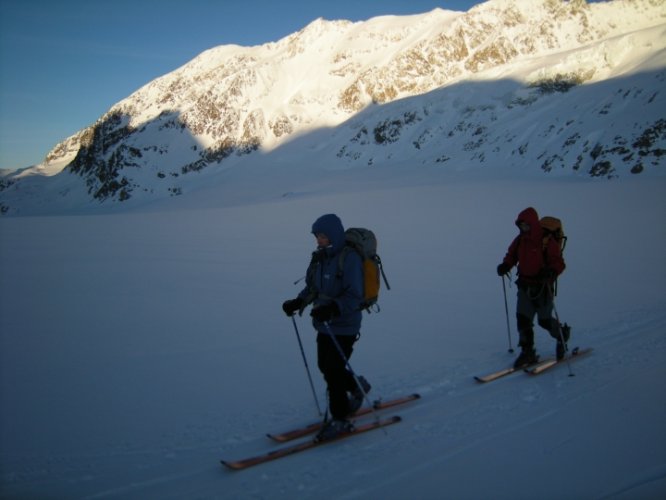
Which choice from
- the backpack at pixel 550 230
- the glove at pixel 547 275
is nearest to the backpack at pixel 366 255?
the glove at pixel 547 275

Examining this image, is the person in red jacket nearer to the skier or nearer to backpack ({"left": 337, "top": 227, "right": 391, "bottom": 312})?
backpack ({"left": 337, "top": 227, "right": 391, "bottom": 312})

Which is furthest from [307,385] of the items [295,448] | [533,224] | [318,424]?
Result: [533,224]

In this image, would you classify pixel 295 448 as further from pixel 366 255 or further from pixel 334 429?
pixel 366 255

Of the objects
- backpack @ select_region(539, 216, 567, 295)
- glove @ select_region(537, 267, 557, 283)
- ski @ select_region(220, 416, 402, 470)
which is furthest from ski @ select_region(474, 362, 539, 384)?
backpack @ select_region(539, 216, 567, 295)

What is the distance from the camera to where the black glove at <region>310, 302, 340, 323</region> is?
3.64 m

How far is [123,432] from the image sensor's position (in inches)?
165

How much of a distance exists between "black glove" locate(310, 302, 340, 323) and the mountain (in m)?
30.6

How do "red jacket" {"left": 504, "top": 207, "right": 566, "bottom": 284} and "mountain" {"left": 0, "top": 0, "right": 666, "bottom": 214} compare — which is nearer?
"red jacket" {"left": 504, "top": 207, "right": 566, "bottom": 284}

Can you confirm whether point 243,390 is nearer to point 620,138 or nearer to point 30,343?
point 30,343

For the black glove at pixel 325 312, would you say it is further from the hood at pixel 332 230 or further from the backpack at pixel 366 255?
the hood at pixel 332 230

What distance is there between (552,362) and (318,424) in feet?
9.62

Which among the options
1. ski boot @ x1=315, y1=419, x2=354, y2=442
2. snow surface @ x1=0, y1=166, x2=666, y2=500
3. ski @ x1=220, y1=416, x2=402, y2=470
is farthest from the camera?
ski boot @ x1=315, y1=419, x2=354, y2=442

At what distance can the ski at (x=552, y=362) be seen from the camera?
5.03 metres

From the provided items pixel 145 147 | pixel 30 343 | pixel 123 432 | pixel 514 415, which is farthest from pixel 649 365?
pixel 145 147
